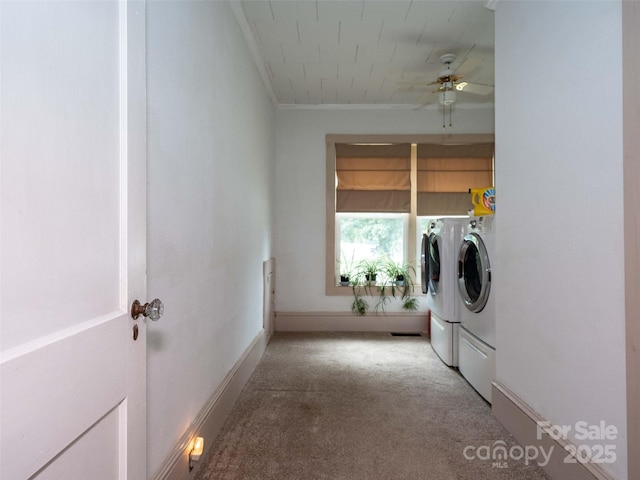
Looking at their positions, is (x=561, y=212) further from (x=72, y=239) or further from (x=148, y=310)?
(x=72, y=239)

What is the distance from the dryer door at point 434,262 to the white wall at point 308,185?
1187 millimetres

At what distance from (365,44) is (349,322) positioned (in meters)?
2.79

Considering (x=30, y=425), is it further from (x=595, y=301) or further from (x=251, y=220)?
(x=251, y=220)

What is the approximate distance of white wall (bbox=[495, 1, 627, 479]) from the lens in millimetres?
1316

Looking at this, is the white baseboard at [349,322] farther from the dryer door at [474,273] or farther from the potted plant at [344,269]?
the dryer door at [474,273]

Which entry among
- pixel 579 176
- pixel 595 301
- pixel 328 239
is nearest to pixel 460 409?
pixel 595 301

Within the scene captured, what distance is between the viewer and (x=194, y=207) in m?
1.71

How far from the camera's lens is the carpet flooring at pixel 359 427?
5.58 ft

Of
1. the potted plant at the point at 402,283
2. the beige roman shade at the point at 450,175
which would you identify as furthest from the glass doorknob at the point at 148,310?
the beige roman shade at the point at 450,175

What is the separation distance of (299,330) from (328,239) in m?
1.07

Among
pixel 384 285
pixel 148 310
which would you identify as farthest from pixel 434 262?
pixel 148 310

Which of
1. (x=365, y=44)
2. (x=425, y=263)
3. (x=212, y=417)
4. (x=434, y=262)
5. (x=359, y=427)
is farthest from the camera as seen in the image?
(x=425, y=263)

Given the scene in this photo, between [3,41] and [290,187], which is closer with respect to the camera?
[3,41]

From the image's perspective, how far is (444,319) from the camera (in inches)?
123
